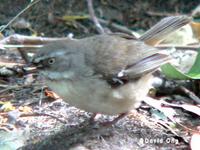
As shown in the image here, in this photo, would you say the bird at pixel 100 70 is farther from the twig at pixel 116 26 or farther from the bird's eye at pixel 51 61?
the twig at pixel 116 26

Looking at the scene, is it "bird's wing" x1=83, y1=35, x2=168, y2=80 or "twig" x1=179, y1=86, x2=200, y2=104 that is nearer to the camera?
"bird's wing" x1=83, y1=35, x2=168, y2=80

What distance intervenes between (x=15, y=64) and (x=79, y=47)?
4.25 feet

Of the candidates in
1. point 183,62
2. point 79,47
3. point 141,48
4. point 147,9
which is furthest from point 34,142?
point 147,9

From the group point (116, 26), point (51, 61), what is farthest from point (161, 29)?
point (116, 26)

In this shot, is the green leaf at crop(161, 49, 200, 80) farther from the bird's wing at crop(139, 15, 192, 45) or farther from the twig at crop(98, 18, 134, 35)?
the twig at crop(98, 18, 134, 35)

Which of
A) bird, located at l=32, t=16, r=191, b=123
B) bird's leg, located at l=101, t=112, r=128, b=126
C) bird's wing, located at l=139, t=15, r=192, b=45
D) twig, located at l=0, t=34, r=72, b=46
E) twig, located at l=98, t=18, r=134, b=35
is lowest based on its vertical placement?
bird's leg, located at l=101, t=112, r=128, b=126

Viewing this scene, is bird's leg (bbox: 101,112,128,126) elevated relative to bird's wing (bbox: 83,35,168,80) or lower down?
lower down

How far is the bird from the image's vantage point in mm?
4410

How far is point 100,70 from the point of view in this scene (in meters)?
4.59

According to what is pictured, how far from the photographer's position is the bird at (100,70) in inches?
174

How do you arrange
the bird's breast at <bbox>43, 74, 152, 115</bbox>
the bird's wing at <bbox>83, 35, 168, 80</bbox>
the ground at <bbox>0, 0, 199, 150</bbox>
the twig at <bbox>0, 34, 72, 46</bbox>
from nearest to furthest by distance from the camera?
1. the bird's breast at <bbox>43, 74, 152, 115</bbox>
2. the ground at <bbox>0, 0, 199, 150</bbox>
3. the bird's wing at <bbox>83, 35, 168, 80</bbox>
4. the twig at <bbox>0, 34, 72, 46</bbox>

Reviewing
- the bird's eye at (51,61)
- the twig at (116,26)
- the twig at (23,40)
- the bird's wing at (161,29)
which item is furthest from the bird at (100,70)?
the twig at (116,26)

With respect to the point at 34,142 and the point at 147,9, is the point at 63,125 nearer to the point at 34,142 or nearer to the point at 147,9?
the point at 34,142

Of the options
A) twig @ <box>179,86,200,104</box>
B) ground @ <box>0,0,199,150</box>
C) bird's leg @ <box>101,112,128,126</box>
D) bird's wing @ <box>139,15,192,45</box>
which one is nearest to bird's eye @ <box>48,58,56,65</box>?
ground @ <box>0,0,199,150</box>
